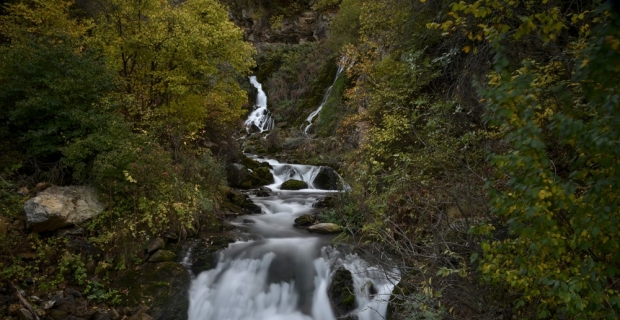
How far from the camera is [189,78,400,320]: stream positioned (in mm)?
7414

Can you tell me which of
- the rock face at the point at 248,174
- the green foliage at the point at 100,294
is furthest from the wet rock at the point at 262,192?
the green foliage at the point at 100,294

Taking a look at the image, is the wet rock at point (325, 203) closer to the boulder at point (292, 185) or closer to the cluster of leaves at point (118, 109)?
the boulder at point (292, 185)

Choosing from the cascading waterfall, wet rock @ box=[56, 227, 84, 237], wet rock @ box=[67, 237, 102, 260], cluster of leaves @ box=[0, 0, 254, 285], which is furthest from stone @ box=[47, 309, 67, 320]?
the cascading waterfall

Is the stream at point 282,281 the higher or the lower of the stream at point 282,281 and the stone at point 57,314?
the lower

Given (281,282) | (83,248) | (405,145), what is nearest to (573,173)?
(405,145)

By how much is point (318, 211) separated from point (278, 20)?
28.2 meters

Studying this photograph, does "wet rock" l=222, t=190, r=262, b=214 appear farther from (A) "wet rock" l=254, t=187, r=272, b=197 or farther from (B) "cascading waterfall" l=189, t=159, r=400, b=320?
(B) "cascading waterfall" l=189, t=159, r=400, b=320

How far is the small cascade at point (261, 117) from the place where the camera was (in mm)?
26170

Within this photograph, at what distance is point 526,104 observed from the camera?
267cm

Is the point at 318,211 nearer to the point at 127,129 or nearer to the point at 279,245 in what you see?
the point at 279,245

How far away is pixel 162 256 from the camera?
7.81m

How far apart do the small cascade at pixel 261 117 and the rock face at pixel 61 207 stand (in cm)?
1819

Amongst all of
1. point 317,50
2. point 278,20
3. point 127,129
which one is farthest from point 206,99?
point 278,20

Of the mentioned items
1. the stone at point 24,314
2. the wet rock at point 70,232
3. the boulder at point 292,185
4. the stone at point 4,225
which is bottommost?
the boulder at point 292,185
